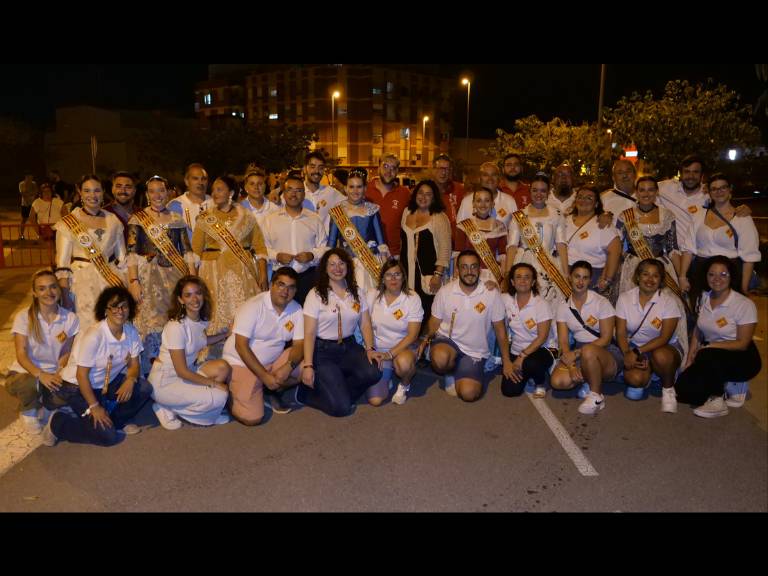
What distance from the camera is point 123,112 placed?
141 feet

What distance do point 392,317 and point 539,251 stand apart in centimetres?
149

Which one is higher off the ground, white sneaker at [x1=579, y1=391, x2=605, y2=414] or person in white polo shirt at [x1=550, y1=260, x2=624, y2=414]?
person in white polo shirt at [x1=550, y1=260, x2=624, y2=414]

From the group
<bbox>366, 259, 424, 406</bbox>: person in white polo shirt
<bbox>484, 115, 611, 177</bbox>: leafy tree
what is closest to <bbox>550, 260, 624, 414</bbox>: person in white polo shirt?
<bbox>366, 259, 424, 406</bbox>: person in white polo shirt

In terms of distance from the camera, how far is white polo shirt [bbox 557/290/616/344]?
5.15 metres

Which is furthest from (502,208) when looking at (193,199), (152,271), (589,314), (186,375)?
(186,375)

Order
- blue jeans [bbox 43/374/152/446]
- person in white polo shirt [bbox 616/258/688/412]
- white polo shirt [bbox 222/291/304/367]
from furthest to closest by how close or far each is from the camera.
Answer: person in white polo shirt [bbox 616/258/688/412]
white polo shirt [bbox 222/291/304/367]
blue jeans [bbox 43/374/152/446]

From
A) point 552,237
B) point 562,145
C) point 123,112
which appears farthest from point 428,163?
point 552,237

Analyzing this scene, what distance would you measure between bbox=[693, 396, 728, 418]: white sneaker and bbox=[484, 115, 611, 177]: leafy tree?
13.5m

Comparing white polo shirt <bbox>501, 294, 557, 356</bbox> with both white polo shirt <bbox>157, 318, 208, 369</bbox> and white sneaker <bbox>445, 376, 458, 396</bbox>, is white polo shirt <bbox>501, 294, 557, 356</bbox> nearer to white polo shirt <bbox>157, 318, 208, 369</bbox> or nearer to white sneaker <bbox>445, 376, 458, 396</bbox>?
white sneaker <bbox>445, 376, 458, 396</bbox>

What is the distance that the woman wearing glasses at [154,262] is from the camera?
5305 mm

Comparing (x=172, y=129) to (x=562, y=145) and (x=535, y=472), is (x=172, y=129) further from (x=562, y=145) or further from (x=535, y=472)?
(x=535, y=472)

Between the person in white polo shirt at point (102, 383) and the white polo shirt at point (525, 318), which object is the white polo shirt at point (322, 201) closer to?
the white polo shirt at point (525, 318)

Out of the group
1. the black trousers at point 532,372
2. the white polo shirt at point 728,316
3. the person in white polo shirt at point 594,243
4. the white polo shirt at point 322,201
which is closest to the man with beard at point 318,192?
the white polo shirt at point 322,201

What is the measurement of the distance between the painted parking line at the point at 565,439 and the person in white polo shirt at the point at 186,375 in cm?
227
